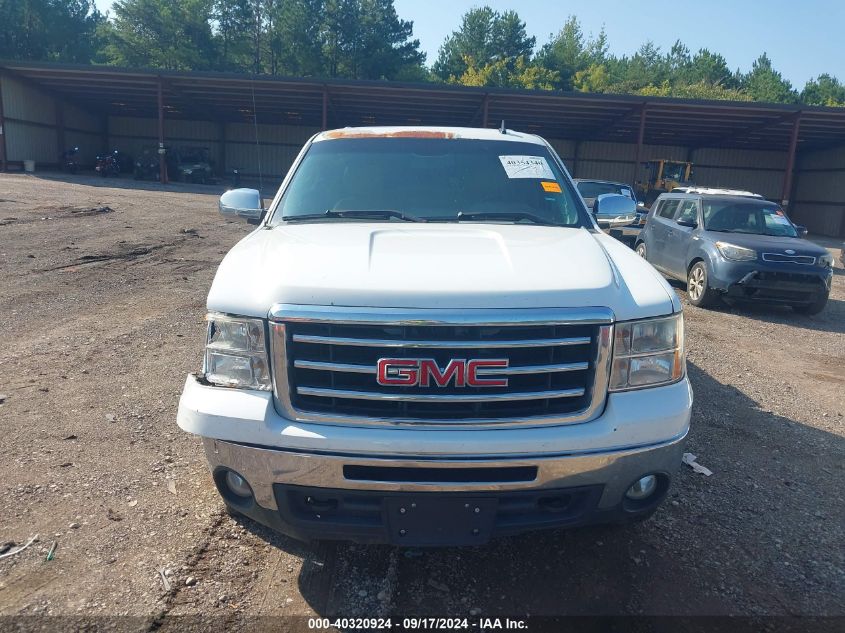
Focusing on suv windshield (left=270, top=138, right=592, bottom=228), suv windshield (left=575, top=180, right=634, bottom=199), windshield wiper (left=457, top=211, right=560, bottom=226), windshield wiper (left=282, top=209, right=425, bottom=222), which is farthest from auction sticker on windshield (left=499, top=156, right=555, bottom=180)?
suv windshield (left=575, top=180, right=634, bottom=199)

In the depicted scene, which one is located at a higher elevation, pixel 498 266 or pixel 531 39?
pixel 531 39

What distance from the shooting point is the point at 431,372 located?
2.27 m

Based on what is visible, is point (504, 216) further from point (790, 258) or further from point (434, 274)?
point (790, 258)

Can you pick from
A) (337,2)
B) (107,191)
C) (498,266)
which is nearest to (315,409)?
(498,266)

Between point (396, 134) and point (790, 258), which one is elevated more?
point (396, 134)

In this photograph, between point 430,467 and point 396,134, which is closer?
point 430,467

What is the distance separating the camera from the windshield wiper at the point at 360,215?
11.4 ft

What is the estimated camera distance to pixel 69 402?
4.47m

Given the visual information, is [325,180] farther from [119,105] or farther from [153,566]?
[119,105]

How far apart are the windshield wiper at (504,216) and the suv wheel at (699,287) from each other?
21.3 ft

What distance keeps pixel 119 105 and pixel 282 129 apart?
8505mm

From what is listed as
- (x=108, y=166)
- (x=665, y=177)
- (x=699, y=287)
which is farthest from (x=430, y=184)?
(x=108, y=166)

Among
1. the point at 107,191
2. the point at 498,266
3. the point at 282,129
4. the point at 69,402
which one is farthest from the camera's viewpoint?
the point at 282,129

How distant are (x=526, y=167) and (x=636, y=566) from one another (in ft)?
7.91
